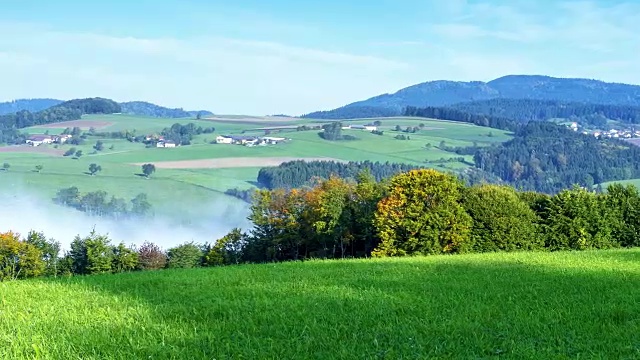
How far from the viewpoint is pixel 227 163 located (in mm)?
174375

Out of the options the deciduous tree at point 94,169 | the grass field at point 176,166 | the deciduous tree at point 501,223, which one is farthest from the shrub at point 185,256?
the deciduous tree at point 94,169

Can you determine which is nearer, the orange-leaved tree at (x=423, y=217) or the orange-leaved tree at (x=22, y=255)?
the orange-leaved tree at (x=423, y=217)

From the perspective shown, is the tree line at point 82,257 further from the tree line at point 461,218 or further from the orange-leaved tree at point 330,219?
the tree line at point 461,218

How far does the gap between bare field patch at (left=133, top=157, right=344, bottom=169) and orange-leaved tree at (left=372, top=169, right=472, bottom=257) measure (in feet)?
402

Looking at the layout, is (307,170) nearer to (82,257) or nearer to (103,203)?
(103,203)

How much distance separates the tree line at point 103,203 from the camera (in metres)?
147

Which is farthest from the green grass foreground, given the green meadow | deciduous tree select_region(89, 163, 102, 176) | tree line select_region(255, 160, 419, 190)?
deciduous tree select_region(89, 163, 102, 176)

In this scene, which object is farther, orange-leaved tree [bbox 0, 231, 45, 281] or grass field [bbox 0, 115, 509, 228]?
grass field [bbox 0, 115, 509, 228]

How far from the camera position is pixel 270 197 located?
64.2 meters

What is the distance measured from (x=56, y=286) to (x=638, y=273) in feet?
58.6

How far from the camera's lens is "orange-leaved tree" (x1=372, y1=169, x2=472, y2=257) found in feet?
147

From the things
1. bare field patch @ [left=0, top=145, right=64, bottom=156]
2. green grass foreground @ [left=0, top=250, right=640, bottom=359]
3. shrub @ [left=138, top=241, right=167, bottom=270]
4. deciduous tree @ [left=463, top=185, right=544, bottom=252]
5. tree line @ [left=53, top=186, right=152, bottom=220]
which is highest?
green grass foreground @ [left=0, top=250, right=640, bottom=359]

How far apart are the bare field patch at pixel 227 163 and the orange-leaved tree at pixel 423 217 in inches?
4824

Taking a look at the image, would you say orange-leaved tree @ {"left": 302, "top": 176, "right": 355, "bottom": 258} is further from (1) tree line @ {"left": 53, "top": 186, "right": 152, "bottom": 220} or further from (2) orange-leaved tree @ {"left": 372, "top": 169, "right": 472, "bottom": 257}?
(1) tree line @ {"left": 53, "top": 186, "right": 152, "bottom": 220}
